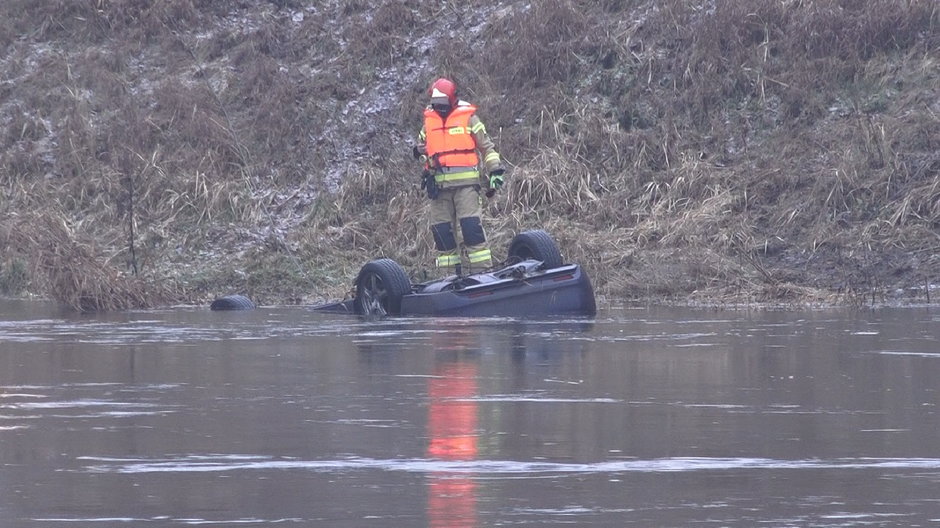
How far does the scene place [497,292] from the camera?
1429 centimetres

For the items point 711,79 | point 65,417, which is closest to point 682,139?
point 711,79

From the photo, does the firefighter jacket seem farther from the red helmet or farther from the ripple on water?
the ripple on water

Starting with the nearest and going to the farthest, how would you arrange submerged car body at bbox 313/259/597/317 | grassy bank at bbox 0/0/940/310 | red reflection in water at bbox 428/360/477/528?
red reflection in water at bbox 428/360/477/528 < submerged car body at bbox 313/259/597/317 < grassy bank at bbox 0/0/940/310

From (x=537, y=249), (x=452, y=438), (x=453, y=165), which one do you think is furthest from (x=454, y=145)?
(x=452, y=438)

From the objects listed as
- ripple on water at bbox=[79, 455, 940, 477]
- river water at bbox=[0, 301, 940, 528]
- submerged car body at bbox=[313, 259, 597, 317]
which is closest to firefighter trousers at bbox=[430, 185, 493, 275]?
submerged car body at bbox=[313, 259, 597, 317]

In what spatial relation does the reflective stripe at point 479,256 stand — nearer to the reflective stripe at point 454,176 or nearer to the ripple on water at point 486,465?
the reflective stripe at point 454,176

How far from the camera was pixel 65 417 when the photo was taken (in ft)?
27.2

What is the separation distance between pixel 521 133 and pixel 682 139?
2.03 metres

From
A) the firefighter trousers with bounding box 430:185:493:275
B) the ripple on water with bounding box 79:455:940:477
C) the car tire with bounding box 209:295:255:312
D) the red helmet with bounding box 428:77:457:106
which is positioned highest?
the red helmet with bounding box 428:77:457:106

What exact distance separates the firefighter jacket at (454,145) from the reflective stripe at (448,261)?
65 centimetres

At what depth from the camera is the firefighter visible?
51.8 feet

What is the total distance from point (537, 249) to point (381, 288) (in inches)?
54.3

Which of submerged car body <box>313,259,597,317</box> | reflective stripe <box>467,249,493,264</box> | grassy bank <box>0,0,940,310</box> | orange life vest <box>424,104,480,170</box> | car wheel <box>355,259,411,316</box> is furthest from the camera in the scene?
grassy bank <box>0,0,940,310</box>

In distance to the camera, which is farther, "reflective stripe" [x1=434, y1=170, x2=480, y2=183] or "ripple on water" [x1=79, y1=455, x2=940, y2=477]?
"reflective stripe" [x1=434, y1=170, x2=480, y2=183]
